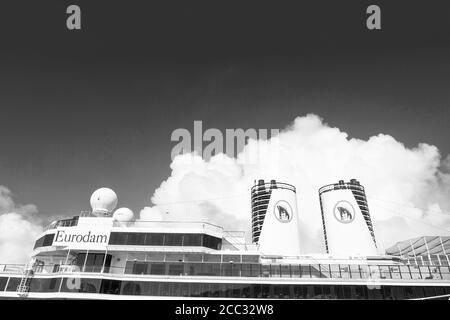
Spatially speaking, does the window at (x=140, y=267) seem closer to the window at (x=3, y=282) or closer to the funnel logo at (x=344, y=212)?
the window at (x=3, y=282)

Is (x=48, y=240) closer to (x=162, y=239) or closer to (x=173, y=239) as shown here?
(x=162, y=239)

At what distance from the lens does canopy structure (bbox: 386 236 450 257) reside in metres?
32.1

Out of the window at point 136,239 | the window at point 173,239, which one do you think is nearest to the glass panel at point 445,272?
the window at point 173,239

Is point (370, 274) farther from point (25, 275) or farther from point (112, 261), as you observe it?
point (25, 275)

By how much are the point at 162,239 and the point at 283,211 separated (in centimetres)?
1906

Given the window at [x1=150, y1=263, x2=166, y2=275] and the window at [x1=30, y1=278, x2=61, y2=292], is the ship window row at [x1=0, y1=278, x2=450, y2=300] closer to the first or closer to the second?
the window at [x1=30, y1=278, x2=61, y2=292]

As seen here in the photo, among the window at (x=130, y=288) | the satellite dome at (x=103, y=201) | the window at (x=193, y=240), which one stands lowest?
the window at (x=130, y=288)

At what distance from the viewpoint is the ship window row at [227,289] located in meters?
25.6

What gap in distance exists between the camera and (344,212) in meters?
42.9

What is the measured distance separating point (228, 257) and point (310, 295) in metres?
8.51

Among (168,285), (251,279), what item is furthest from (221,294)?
(168,285)

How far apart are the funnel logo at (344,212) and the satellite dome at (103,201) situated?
31091mm

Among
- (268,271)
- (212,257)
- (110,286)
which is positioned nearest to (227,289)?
(268,271)
